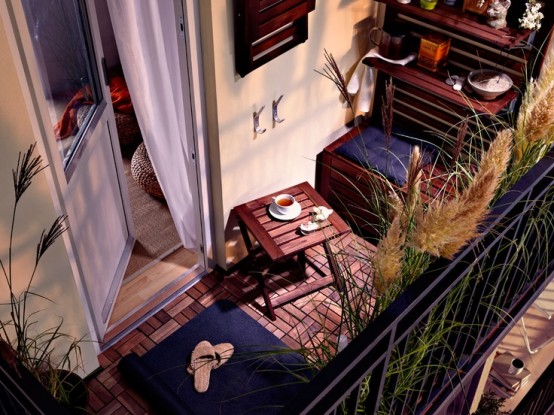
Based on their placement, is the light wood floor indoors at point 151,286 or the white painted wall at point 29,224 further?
the light wood floor indoors at point 151,286

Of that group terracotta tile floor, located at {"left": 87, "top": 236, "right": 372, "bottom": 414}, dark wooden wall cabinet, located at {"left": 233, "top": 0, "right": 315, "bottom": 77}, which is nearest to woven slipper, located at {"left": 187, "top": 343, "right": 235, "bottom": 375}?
terracotta tile floor, located at {"left": 87, "top": 236, "right": 372, "bottom": 414}

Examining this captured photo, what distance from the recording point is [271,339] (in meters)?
4.09

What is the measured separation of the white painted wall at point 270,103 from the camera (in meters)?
3.60

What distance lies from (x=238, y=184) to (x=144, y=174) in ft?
3.51

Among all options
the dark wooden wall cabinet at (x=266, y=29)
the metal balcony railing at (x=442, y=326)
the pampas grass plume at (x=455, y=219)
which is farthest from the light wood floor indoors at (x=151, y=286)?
the pampas grass plume at (x=455, y=219)

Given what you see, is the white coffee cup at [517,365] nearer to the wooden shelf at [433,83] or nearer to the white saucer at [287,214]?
the wooden shelf at [433,83]

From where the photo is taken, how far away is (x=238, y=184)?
13.6ft

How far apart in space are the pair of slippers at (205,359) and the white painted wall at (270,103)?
66cm

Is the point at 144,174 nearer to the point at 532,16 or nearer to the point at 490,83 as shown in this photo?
the point at 490,83

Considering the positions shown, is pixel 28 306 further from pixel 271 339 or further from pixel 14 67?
pixel 271 339

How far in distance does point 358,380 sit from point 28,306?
222 cm

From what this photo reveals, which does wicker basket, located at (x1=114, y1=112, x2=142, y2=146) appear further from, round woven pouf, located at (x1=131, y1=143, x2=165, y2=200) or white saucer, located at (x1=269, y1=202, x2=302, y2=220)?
white saucer, located at (x1=269, y1=202, x2=302, y2=220)

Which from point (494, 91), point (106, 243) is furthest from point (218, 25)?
point (494, 91)

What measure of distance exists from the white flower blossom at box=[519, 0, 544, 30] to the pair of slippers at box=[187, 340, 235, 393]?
8.02ft
